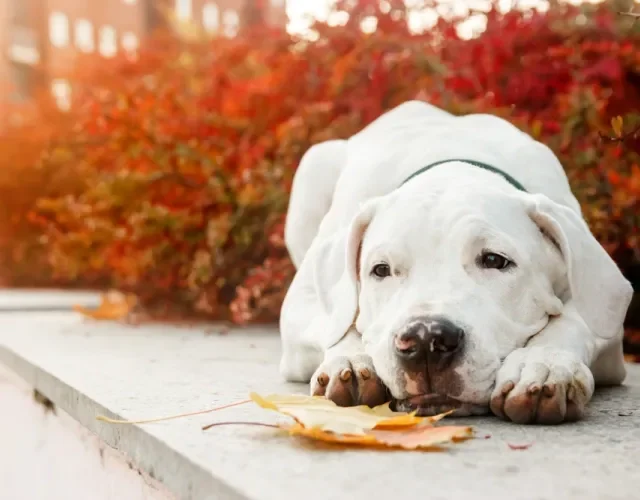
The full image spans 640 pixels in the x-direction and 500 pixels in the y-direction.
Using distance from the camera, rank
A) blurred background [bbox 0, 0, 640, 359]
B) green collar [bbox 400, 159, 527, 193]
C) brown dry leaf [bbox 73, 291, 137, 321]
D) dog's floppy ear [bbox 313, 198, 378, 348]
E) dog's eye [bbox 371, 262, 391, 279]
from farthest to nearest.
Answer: brown dry leaf [bbox 73, 291, 137, 321] → blurred background [bbox 0, 0, 640, 359] → green collar [bbox 400, 159, 527, 193] → dog's floppy ear [bbox 313, 198, 378, 348] → dog's eye [bbox 371, 262, 391, 279]

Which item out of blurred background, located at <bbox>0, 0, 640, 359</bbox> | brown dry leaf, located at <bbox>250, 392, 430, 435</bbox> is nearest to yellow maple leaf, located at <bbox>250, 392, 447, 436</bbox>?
brown dry leaf, located at <bbox>250, 392, 430, 435</bbox>

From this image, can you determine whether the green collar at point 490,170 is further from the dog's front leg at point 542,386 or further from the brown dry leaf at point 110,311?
the brown dry leaf at point 110,311

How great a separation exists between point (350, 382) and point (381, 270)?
344 mm

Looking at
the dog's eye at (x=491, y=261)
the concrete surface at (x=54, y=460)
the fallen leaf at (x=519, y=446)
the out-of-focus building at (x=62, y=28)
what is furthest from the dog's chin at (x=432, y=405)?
the out-of-focus building at (x=62, y=28)

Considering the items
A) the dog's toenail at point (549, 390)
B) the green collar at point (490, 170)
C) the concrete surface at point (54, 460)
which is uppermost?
the green collar at point (490, 170)

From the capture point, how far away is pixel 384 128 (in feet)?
11.9

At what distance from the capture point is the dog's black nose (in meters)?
2.07

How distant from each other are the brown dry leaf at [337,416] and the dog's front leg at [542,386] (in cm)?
26

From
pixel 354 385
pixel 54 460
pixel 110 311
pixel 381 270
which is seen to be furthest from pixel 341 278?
pixel 110 311

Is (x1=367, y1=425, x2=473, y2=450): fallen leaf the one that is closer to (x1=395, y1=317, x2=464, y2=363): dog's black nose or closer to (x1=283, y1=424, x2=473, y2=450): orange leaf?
(x1=283, y1=424, x2=473, y2=450): orange leaf

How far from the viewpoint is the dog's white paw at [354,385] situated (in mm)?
2232

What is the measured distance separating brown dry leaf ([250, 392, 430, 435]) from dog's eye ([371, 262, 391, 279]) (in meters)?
0.45

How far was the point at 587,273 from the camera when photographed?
2443mm

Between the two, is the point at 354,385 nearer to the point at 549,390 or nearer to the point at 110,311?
the point at 549,390
